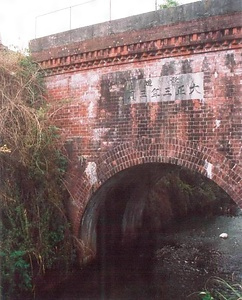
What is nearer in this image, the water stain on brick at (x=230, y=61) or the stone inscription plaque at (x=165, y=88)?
the water stain on brick at (x=230, y=61)

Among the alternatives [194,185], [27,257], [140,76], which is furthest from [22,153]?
[194,185]

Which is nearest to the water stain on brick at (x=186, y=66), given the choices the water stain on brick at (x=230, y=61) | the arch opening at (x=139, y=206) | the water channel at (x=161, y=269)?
the water stain on brick at (x=230, y=61)

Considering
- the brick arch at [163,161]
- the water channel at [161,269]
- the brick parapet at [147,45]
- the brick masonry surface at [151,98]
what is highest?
the brick parapet at [147,45]

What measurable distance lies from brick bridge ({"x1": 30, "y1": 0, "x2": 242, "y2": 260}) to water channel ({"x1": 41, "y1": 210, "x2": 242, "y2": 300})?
3.11 feet

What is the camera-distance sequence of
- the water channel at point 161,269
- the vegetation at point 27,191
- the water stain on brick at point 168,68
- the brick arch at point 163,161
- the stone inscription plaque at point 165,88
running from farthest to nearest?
the water channel at point 161,269
the water stain on brick at point 168,68
the stone inscription plaque at point 165,88
the vegetation at point 27,191
the brick arch at point 163,161

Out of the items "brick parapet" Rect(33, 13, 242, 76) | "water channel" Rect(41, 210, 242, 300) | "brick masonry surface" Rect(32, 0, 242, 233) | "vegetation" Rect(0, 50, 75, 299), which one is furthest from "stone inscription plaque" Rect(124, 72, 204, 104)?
"water channel" Rect(41, 210, 242, 300)

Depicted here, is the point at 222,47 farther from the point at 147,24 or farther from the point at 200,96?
the point at 147,24

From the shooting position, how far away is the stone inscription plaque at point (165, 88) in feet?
20.3

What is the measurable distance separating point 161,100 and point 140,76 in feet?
2.22

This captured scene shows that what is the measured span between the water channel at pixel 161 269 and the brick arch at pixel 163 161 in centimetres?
129

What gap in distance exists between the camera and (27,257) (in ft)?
20.8

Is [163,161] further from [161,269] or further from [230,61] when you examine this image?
[161,269]

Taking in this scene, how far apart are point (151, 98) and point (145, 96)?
0.14 meters

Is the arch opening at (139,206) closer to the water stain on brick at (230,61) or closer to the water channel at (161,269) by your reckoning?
the water channel at (161,269)
